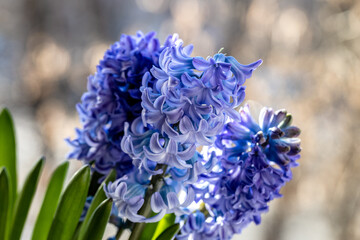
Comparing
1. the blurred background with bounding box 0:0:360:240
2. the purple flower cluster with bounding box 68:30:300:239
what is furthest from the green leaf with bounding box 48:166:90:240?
the blurred background with bounding box 0:0:360:240

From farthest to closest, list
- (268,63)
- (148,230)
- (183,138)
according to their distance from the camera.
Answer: (268,63)
(148,230)
(183,138)

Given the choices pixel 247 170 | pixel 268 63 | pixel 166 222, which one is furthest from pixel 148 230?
pixel 268 63

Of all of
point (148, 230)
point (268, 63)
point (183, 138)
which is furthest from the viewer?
point (268, 63)

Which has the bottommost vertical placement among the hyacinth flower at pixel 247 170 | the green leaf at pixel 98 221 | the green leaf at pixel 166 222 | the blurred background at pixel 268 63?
the green leaf at pixel 98 221

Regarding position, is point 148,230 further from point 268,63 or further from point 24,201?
point 268,63

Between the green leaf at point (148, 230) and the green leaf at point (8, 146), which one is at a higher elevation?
the green leaf at point (8, 146)

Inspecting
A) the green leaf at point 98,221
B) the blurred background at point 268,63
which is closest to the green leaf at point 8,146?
the green leaf at point 98,221

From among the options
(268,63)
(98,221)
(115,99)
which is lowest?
(98,221)

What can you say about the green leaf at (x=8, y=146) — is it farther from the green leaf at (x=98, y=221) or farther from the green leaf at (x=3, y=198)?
the green leaf at (x=98, y=221)
